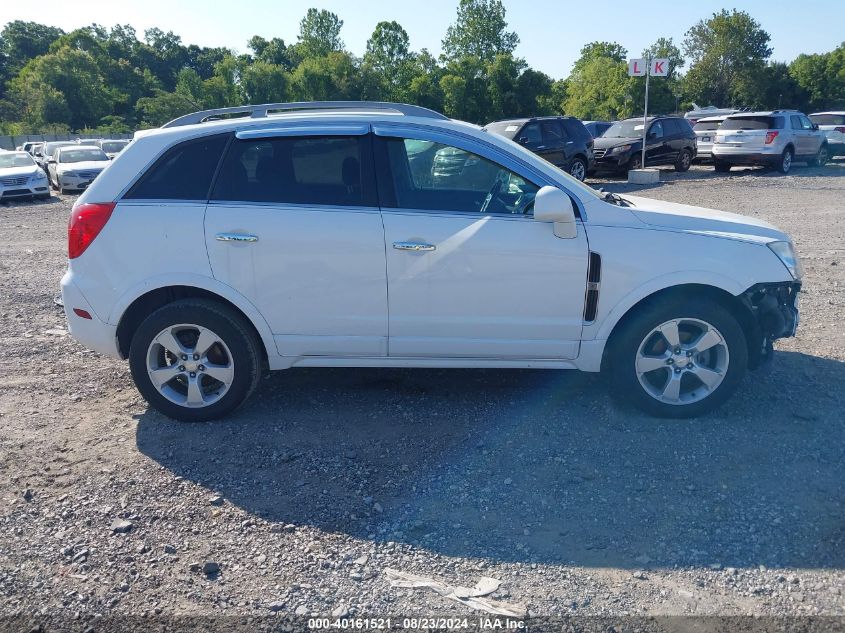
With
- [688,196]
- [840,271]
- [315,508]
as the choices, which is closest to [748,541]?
[315,508]

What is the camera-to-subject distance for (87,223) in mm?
4520

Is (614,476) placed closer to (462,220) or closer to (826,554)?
(826,554)

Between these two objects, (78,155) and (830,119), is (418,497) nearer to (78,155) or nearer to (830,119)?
(78,155)

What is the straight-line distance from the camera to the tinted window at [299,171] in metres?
4.53

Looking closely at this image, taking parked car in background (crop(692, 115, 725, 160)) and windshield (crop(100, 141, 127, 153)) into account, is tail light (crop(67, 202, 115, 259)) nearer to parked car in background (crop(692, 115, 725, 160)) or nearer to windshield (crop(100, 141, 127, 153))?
parked car in background (crop(692, 115, 725, 160))

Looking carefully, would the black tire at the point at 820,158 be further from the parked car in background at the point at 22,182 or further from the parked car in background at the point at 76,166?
the parked car in background at the point at 22,182

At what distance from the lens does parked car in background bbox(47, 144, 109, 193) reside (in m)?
22.0

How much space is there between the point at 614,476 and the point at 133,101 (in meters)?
81.7

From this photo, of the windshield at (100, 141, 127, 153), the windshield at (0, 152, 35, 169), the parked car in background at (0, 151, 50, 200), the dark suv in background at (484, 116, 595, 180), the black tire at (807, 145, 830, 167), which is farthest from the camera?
the windshield at (100, 141, 127, 153)

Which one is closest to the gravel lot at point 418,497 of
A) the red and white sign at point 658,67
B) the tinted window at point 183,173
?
the tinted window at point 183,173

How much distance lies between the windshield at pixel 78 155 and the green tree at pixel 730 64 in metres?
52.3

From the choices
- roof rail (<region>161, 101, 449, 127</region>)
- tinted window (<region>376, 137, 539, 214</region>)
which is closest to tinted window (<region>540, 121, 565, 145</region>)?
roof rail (<region>161, 101, 449, 127</region>)

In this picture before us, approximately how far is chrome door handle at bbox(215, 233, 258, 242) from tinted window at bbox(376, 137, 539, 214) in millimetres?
824

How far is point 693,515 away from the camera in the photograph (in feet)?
11.7
